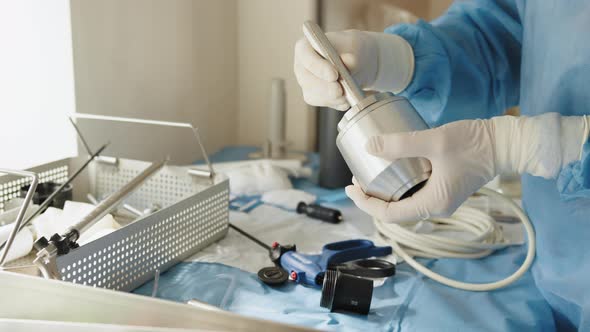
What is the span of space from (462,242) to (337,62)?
39 cm

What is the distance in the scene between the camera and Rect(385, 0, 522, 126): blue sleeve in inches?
33.7

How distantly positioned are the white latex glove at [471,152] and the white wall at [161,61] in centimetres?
70

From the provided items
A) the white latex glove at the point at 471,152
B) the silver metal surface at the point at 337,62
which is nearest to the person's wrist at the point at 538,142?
the white latex glove at the point at 471,152

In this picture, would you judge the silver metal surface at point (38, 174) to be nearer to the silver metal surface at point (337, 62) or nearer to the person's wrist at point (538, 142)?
the silver metal surface at point (337, 62)

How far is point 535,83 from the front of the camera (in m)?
0.77

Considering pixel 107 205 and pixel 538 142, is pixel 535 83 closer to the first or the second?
pixel 538 142

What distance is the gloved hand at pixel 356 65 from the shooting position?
27.7 inches

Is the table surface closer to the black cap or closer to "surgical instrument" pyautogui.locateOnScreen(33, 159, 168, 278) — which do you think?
the black cap

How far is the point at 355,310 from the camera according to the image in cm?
68

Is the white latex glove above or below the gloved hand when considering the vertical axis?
below

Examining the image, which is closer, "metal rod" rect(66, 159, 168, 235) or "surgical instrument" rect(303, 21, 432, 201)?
"surgical instrument" rect(303, 21, 432, 201)

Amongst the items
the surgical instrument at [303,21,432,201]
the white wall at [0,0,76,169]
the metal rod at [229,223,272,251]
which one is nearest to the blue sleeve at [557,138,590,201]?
the surgical instrument at [303,21,432,201]

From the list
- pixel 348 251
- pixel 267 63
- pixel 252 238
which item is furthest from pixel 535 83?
pixel 267 63

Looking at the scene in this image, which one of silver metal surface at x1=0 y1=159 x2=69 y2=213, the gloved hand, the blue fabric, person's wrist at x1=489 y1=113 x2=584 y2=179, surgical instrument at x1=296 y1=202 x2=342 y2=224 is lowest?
the blue fabric
